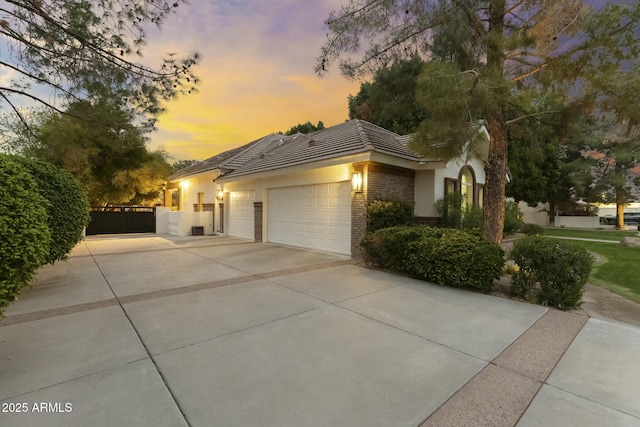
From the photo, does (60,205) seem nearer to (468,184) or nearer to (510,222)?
(468,184)

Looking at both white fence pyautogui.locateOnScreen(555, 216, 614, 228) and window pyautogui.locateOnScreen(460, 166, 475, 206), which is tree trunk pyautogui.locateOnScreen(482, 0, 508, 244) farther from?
white fence pyautogui.locateOnScreen(555, 216, 614, 228)

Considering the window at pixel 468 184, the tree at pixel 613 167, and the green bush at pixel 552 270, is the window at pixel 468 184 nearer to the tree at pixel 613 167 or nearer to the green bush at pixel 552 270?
the tree at pixel 613 167

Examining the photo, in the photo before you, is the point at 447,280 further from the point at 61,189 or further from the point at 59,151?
the point at 59,151

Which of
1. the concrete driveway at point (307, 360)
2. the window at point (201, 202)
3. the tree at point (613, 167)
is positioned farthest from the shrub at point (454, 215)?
the window at point (201, 202)

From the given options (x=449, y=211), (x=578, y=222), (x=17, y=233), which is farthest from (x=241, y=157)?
(x=578, y=222)

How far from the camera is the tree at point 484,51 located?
5590 millimetres

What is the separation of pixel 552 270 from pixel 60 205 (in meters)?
9.56

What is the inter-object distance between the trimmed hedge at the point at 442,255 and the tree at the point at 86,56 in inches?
230

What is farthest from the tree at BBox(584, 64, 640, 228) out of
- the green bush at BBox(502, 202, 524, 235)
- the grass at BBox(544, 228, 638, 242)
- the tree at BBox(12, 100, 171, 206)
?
the tree at BBox(12, 100, 171, 206)

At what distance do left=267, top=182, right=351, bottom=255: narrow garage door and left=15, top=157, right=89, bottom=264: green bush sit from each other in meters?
6.76

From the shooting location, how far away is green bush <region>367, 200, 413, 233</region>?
8.84 meters

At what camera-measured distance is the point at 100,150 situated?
16609mm

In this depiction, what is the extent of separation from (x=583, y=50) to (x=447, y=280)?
5293 mm

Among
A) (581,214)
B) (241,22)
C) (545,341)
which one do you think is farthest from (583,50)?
(581,214)
